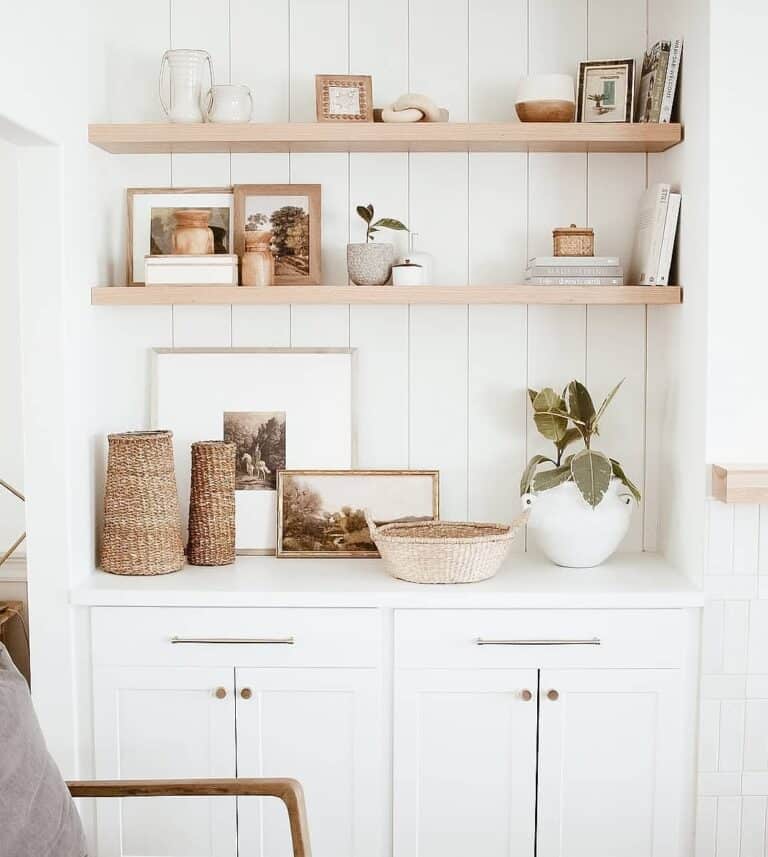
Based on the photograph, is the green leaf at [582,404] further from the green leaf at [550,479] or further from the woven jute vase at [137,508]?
the woven jute vase at [137,508]

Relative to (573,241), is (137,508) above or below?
below

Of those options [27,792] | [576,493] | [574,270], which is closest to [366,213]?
[574,270]

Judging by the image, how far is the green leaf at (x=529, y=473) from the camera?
272 cm

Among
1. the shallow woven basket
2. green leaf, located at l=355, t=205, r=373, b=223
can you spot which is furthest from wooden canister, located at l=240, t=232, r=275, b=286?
the shallow woven basket

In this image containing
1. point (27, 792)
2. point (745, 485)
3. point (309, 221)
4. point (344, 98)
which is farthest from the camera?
point (309, 221)

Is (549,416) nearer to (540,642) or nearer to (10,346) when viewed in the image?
(540,642)

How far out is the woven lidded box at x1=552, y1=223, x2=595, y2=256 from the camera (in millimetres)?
2703

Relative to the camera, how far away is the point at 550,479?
8.73ft

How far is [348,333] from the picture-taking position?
2924 millimetres

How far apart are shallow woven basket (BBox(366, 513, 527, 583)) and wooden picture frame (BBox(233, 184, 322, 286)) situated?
710mm


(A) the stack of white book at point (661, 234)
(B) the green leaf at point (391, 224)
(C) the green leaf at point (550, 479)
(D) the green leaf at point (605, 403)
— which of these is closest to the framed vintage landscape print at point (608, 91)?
(A) the stack of white book at point (661, 234)

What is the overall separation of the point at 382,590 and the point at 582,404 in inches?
29.1

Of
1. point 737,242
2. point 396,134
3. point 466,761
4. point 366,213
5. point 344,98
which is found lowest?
point 466,761

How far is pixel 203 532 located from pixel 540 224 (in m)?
1.26
